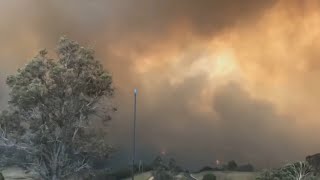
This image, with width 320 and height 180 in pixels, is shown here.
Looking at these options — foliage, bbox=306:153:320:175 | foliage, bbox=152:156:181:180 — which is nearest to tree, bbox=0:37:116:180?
foliage, bbox=152:156:181:180

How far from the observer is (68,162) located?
204 ft

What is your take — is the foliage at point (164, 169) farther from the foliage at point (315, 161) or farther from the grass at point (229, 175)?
the foliage at point (315, 161)

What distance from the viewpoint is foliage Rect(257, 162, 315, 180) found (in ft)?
193

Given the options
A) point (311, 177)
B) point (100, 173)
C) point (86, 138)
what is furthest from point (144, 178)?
point (311, 177)

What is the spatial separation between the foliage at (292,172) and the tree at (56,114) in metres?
23.1

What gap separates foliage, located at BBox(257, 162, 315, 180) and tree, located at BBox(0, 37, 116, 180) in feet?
75.8

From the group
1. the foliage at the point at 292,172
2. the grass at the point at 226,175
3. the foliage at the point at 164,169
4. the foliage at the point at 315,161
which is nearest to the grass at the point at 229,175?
the grass at the point at 226,175

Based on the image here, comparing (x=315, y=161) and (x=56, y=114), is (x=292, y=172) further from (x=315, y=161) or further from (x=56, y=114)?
(x=56, y=114)

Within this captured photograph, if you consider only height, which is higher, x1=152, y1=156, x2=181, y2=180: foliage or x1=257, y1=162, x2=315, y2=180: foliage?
x1=152, y1=156, x2=181, y2=180: foliage

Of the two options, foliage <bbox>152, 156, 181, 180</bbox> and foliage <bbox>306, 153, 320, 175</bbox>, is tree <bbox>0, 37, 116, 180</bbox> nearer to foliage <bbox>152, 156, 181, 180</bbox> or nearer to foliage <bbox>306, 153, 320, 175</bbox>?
foliage <bbox>152, 156, 181, 180</bbox>

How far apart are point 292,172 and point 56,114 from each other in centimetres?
3333

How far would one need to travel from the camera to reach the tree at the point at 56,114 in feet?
199

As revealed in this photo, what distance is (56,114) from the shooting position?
62.2 meters

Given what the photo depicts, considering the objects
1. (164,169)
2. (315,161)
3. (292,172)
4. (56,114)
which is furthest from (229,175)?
(56,114)
